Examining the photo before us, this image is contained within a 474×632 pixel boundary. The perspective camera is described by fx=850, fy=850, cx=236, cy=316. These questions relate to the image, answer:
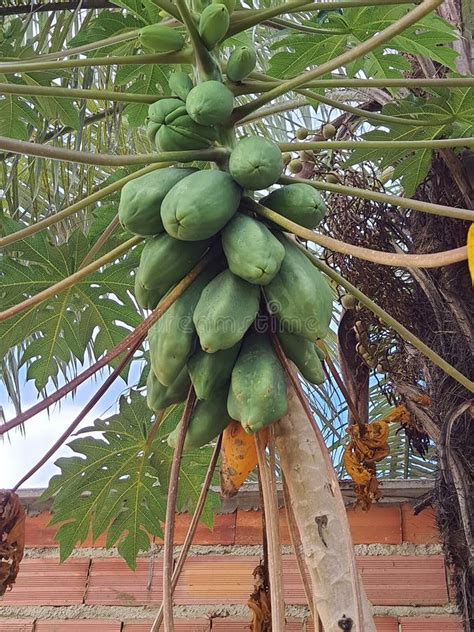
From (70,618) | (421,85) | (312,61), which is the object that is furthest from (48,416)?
(421,85)

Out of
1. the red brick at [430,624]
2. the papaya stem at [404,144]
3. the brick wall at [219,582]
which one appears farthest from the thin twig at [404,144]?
the red brick at [430,624]

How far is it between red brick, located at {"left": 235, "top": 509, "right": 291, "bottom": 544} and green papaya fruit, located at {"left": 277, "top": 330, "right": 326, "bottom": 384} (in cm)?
84

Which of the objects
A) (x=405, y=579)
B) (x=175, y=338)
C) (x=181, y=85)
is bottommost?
(x=405, y=579)

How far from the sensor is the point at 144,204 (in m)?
1.17

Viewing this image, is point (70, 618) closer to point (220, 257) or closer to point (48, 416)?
point (220, 257)

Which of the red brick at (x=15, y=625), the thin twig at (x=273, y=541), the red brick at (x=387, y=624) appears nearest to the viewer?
the thin twig at (x=273, y=541)

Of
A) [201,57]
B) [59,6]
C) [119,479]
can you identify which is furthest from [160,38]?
[59,6]

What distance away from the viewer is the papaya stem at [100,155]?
1.12m

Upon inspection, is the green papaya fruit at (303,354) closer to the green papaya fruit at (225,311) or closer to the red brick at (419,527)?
the green papaya fruit at (225,311)

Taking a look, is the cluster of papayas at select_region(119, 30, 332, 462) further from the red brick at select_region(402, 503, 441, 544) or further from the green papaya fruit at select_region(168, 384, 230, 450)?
the red brick at select_region(402, 503, 441, 544)

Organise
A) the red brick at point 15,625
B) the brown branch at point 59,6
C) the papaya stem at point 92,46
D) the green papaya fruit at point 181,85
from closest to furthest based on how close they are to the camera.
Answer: the green papaya fruit at point 181,85 < the papaya stem at point 92,46 < the red brick at point 15,625 < the brown branch at point 59,6

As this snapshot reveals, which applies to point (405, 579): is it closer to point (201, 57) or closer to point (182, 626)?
point (182, 626)

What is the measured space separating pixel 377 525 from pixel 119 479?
598mm

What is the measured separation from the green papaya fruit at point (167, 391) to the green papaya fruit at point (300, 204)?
268 millimetres
